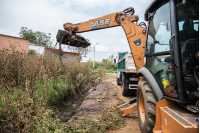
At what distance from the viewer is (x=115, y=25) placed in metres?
4.13

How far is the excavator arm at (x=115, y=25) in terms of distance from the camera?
386 centimetres

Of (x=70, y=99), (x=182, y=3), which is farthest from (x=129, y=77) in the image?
(x=182, y=3)

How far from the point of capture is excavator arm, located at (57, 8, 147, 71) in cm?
386

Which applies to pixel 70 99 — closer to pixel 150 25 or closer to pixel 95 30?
pixel 95 30

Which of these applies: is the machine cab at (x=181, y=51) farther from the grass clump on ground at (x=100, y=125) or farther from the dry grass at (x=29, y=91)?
the dry grass at (x=29, y=91)

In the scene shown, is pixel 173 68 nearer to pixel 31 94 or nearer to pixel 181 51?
pixel 181 51

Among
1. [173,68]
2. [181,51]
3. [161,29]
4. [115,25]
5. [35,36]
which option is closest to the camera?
[181,51]

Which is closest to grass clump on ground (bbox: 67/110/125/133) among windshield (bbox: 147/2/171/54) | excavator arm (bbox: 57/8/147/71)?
excavator arm (bbox: 57/8/147/71)

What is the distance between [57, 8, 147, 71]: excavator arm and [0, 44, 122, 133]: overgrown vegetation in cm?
131

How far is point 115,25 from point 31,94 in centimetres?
317

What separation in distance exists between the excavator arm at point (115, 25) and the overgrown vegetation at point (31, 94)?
4.31 feet

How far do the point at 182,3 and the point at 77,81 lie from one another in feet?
19.4

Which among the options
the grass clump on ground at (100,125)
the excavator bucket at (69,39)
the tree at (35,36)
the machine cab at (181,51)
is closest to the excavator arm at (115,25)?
the excavator bucket at (69,39)

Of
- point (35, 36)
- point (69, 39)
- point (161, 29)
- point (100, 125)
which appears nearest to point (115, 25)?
point (69, 39)
